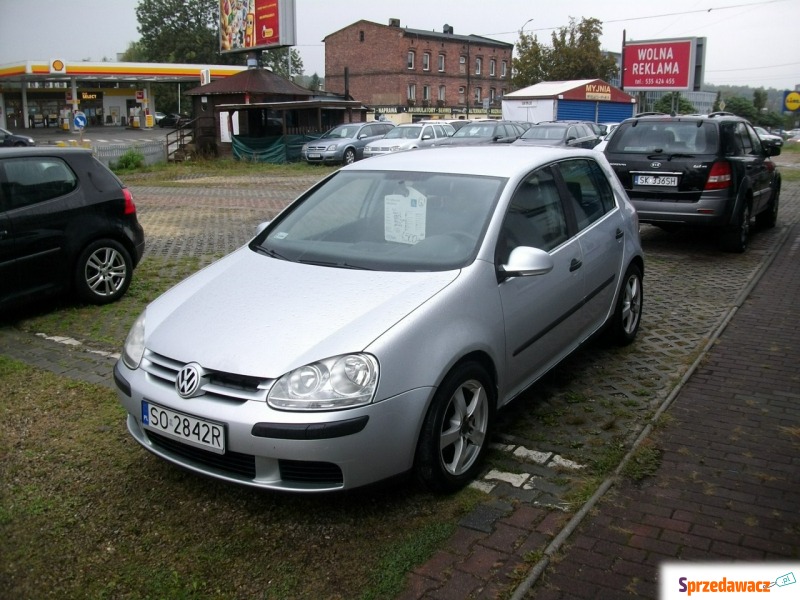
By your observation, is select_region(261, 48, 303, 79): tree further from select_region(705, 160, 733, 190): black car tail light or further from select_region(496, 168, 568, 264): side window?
select_region(496, 168, 568, 264): side window

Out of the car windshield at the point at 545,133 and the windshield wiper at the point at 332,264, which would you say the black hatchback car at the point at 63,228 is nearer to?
the windshield wiper at the point at 332,264

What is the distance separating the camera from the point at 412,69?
6844cm

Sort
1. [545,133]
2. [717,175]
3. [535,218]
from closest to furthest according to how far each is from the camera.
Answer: [535,218] < [717,175] < [545,133]

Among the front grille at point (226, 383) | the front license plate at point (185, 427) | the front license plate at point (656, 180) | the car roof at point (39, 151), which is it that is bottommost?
the front license plate at point (185, 427)

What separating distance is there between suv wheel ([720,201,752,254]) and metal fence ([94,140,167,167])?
20.6 m

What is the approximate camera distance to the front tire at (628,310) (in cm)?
600

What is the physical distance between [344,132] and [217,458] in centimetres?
2652

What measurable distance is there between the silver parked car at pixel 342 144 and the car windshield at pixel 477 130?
3.36 m

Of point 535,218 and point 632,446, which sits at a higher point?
point 535,218

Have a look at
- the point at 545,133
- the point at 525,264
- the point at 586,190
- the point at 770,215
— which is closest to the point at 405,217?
the point at 525,264

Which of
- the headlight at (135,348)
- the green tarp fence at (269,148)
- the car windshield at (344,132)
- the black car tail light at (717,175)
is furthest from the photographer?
the green tarp fence at (269,148)

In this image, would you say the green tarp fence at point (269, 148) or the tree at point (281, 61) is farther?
the tree at point (281, 61)

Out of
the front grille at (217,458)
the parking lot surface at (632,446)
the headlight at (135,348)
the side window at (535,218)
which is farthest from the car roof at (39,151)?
the side window at (535,218)

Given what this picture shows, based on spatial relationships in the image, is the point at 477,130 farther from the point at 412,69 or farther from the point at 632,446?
the point at 412,69
